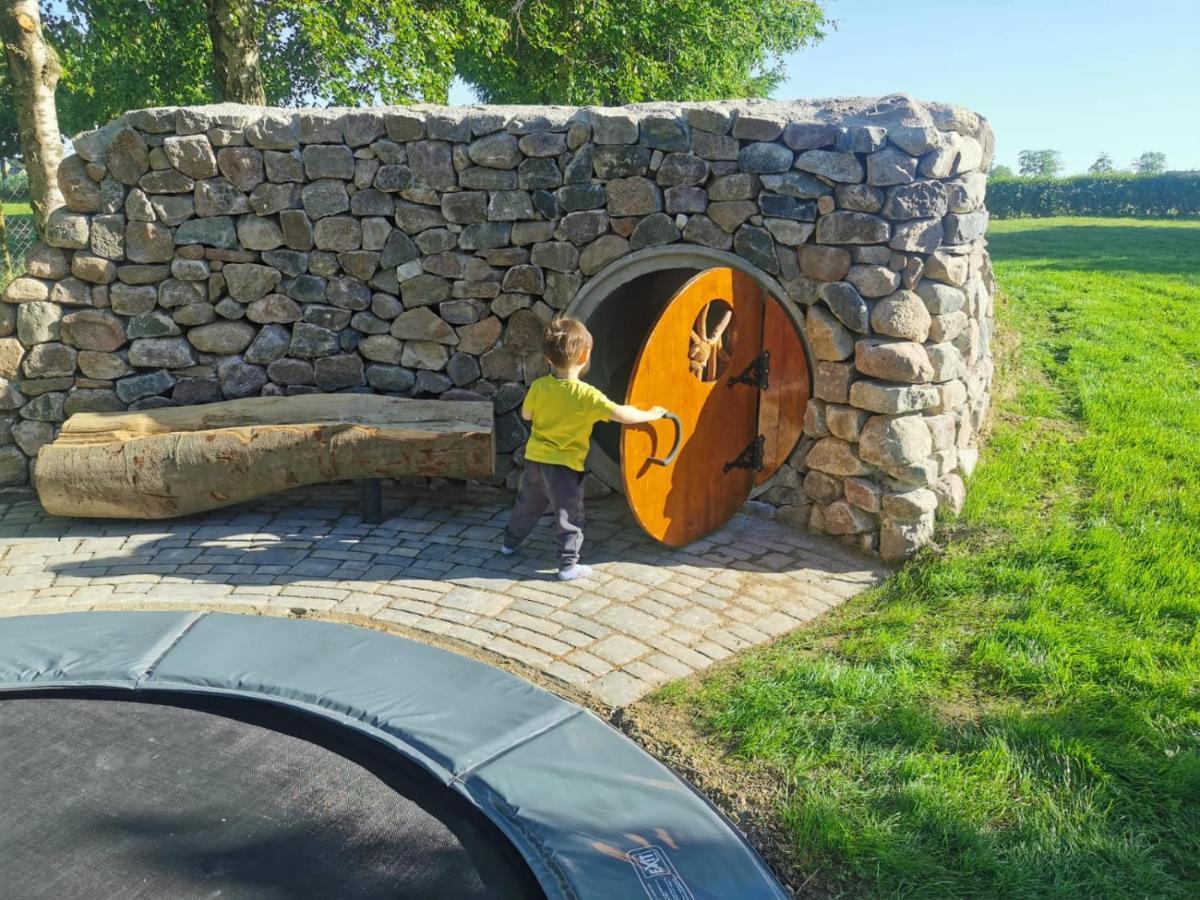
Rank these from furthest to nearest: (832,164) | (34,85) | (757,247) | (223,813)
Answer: (34,85) < (757,247) < (832,164) < (223,813)

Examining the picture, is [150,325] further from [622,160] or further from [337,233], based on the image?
[622,160]

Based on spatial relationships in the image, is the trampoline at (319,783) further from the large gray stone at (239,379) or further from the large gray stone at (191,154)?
the large gray stone at (191,154)

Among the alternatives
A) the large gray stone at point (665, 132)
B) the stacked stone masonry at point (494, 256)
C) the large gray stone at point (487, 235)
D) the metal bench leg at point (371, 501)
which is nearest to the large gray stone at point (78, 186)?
the stacked stone masonry at point (494, 256)

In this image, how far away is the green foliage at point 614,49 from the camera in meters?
14.2

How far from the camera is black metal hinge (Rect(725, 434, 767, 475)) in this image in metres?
5.18

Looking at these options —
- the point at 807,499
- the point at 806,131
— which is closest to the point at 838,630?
the point at 807,499

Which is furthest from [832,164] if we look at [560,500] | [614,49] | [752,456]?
[614,49]

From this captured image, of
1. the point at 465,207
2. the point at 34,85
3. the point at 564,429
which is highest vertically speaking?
the point at 34,85

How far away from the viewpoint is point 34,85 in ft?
27.0

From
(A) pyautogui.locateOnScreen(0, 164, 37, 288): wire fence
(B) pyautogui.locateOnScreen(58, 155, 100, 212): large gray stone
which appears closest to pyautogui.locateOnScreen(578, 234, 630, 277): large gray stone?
(B) pyautogui.locateOnScreen(58, 155, 100, 212): large gray stone

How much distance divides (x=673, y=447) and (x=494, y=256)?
5.33ft

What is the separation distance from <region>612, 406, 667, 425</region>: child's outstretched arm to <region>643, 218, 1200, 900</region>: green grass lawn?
3.79 feet

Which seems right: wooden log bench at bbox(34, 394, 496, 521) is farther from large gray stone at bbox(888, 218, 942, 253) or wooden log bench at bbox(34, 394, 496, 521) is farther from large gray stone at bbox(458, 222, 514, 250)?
large gray stone at bbox(888, 218, 942, 253)

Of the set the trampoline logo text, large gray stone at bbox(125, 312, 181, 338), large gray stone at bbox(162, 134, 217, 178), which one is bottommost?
the trampoline logo text
